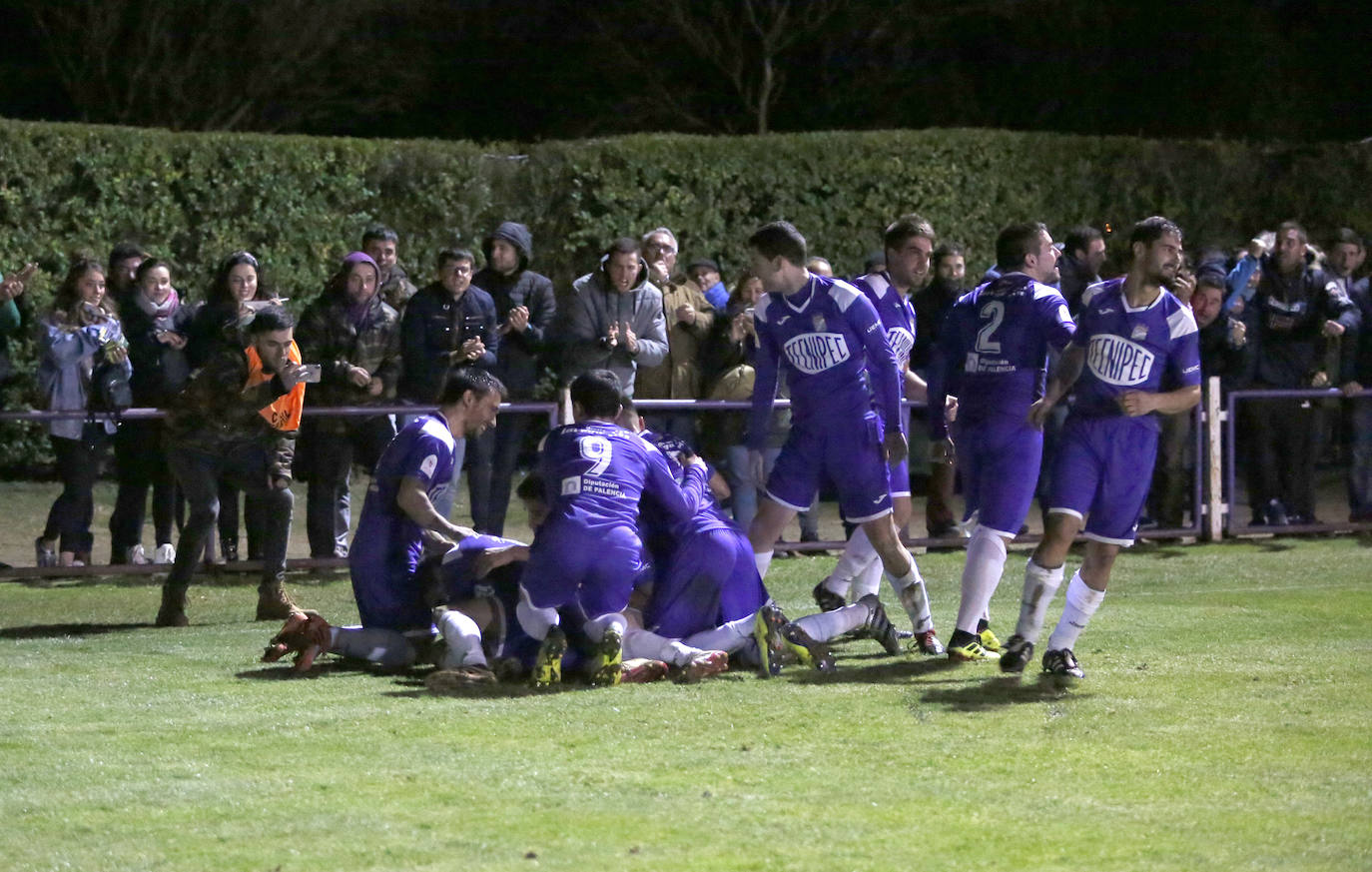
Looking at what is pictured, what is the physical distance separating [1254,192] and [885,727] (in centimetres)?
1296

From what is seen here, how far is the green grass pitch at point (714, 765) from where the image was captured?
5293 millimetres

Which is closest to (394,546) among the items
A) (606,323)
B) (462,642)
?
(462,642)

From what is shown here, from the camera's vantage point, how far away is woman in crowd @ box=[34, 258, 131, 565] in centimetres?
1180

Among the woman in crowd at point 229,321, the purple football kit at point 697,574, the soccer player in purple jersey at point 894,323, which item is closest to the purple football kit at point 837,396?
the soccer player in purple jersey at point 894,323

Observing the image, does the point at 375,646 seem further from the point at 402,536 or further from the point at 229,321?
the point at 229,321

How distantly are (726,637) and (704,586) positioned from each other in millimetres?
258

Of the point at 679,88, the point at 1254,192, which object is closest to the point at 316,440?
the point at 1254,192

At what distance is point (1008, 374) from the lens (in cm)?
881

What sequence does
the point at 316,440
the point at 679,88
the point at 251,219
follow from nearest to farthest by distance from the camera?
the point at 316,440 < the point at 251,219 < the point at 679,88

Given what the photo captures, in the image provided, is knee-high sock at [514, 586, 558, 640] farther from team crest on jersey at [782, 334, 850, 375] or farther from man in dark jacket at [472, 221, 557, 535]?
man in dark jacket at [472, 221, 557, 535]

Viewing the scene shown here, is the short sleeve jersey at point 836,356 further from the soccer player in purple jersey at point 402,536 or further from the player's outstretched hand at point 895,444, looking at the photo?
the soccer player in purple jersey at point 402,536

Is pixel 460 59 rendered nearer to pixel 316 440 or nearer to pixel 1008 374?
pixel 316 440

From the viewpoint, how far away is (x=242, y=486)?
10406mm

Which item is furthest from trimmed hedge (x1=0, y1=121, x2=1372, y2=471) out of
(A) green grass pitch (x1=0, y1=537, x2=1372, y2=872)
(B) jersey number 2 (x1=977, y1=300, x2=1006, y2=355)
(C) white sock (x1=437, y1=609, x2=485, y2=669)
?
(C) white sock (x1=437, y1=609, x2=485, y2=669)
